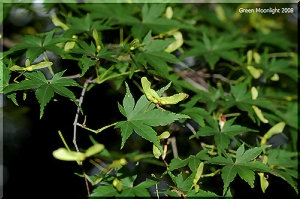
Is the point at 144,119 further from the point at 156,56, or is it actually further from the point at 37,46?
the point at 37,46

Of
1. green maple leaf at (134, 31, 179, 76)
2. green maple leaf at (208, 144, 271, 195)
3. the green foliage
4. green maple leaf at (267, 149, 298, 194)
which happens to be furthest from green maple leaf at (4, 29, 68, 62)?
green maple leaf at (267, 149, 298, 194)

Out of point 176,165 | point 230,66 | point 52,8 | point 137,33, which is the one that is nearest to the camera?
point 176,165

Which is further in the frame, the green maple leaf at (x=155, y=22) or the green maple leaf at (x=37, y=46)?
the green maple leaf at (x=155, y=22)

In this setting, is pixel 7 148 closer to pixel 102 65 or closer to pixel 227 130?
pixel 102 65

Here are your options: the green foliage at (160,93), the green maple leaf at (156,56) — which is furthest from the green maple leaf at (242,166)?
the green maple leaf at (156,56)

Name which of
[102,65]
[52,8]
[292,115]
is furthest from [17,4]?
[292,115]

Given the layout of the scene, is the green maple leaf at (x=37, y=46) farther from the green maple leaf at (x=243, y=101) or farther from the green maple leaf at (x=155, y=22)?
the green maple leaf at (x=243, y=101)

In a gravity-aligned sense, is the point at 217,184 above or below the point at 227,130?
below

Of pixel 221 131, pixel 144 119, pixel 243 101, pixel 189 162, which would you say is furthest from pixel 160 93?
pixel 243 101
